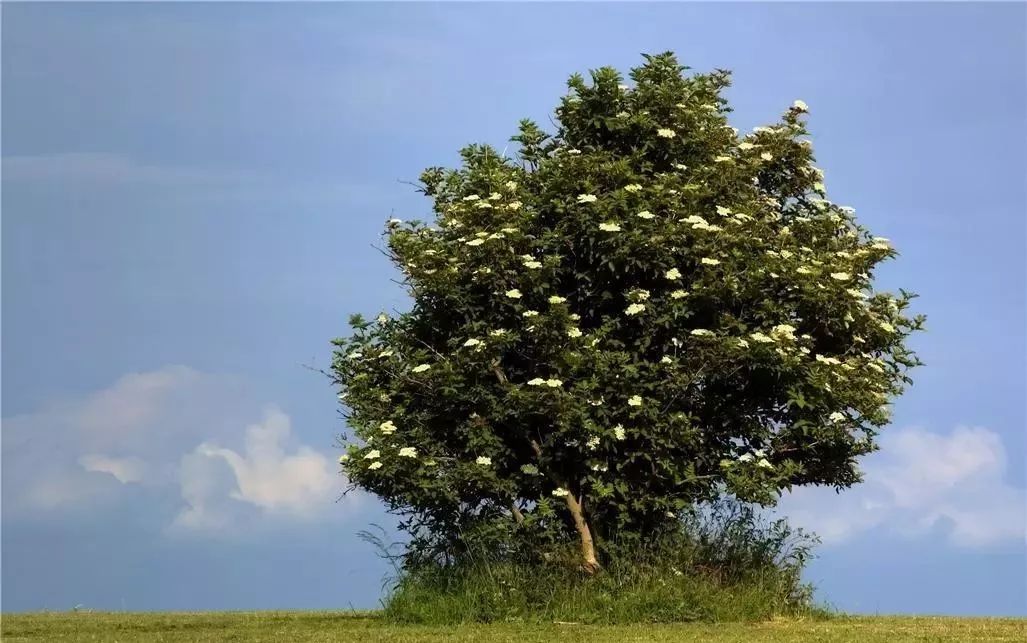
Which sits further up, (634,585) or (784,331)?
(784,331)

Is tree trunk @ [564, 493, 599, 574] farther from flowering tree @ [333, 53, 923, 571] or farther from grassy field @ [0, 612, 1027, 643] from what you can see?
grassy field @ [0, 612, 1027, 643]

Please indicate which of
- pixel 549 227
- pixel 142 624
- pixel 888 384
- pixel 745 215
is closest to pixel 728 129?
pixel 745 215

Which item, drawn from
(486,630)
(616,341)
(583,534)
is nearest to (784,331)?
(616,341)

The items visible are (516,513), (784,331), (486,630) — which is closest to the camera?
(486,630)

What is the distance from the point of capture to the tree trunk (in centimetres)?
1922

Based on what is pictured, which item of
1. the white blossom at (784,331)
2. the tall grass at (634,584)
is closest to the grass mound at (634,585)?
the tall grass at (634,584)

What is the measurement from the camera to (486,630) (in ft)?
56.7

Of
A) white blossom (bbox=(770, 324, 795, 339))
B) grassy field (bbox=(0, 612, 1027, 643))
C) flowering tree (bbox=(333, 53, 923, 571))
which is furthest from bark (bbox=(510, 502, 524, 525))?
white blossom (bbox=(770, 324, 795, 339))

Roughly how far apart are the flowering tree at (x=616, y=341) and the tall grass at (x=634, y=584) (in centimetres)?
54

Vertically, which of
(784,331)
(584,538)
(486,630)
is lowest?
(486,630)

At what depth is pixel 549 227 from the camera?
66.7ft

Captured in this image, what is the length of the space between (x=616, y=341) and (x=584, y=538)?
3.18 meters

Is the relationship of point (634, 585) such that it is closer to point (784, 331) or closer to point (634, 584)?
point (634, 584)

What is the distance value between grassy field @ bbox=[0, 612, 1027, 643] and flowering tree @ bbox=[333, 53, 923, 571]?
2.09 meters
